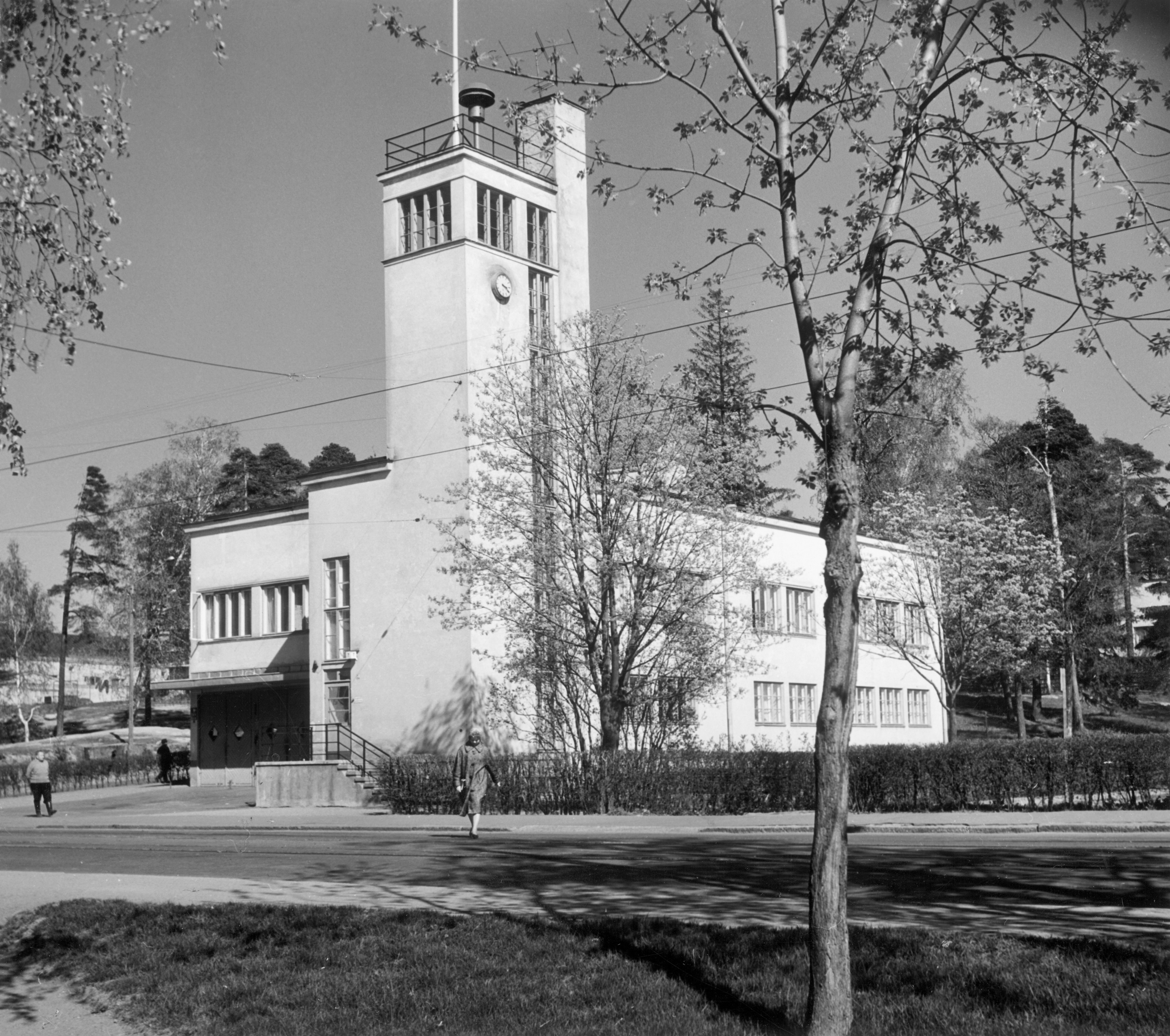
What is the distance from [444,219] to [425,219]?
2.30 feet

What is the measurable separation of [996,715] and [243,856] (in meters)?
63.8

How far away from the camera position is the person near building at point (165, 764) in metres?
45.9

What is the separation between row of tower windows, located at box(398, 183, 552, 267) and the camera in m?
38.7

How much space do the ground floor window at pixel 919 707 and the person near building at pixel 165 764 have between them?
2654cm

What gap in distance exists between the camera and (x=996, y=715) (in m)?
75.8

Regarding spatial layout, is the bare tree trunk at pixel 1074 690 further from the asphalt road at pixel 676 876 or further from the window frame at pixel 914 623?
the asphalt road at pixel 676 876

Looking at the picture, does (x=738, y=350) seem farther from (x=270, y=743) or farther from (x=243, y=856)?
(x=243, y=856)

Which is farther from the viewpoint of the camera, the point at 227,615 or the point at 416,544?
the point at 227,615

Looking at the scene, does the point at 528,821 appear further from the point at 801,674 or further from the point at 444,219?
the point at 801,674

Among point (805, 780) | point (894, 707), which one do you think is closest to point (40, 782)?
point (805, 780)

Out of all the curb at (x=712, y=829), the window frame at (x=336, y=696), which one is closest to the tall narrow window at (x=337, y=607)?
the window frame at (x=336, y=696)

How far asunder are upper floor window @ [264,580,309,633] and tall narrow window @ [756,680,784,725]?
14.5 meters

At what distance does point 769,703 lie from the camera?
140 ft

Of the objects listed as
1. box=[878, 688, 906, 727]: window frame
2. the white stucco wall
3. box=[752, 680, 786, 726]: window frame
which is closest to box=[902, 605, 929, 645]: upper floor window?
the white stucco wall
